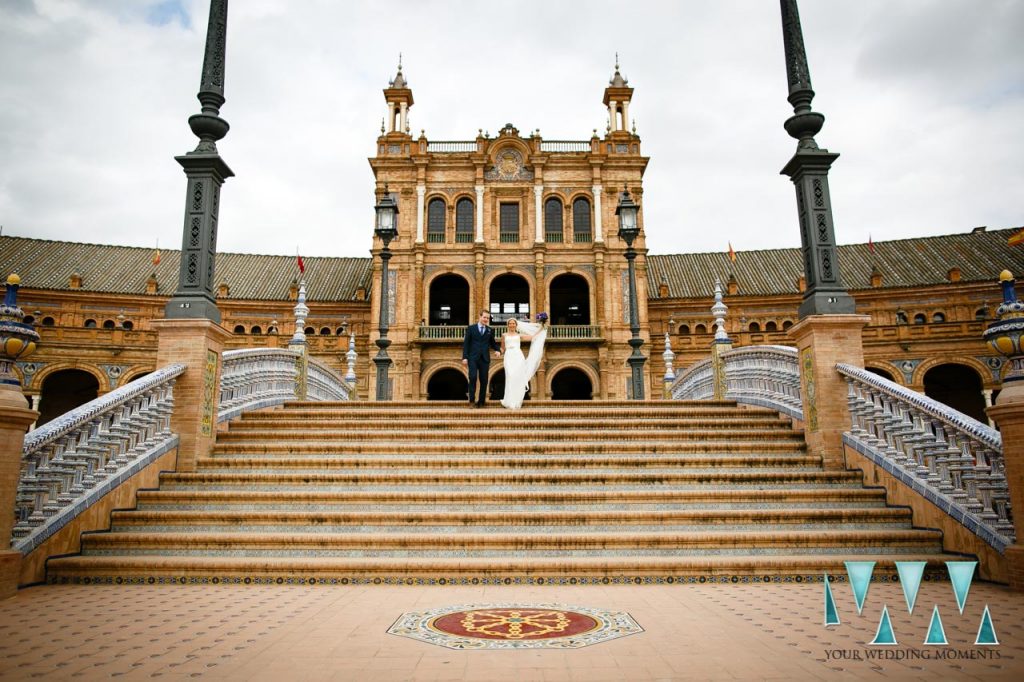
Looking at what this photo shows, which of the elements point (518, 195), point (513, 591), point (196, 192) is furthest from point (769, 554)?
point (518, 195)

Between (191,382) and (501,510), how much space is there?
14.5 feet

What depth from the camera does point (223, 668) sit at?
3.56m

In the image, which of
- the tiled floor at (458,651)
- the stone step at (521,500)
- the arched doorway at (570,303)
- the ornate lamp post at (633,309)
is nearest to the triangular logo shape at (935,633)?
the tiled floor at (458,651)

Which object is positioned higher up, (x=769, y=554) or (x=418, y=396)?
(x=418, y=396)

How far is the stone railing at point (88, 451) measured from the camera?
6121 mm

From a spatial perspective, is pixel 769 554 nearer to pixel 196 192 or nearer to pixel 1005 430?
pixel 1005 430

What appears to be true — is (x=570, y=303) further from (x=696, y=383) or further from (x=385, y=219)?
(x=385, y=219)

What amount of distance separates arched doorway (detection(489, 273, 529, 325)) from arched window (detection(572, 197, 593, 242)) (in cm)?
380

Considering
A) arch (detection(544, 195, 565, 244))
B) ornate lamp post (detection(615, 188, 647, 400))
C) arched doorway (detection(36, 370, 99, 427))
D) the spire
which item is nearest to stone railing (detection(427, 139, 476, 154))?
arch (detection(544, 195, 565, 244))

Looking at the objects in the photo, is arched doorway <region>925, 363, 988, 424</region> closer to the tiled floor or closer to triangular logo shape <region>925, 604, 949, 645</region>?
the tiled floor

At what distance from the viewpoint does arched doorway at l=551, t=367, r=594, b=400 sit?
115 feet

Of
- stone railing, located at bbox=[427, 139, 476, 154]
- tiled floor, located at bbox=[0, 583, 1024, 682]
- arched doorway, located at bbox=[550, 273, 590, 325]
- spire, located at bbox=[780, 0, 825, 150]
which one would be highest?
stone railing, located at bbox=[427, 139, 476, 154]

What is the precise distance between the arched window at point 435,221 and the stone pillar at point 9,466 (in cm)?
2963

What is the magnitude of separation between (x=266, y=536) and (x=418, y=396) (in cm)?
2574
